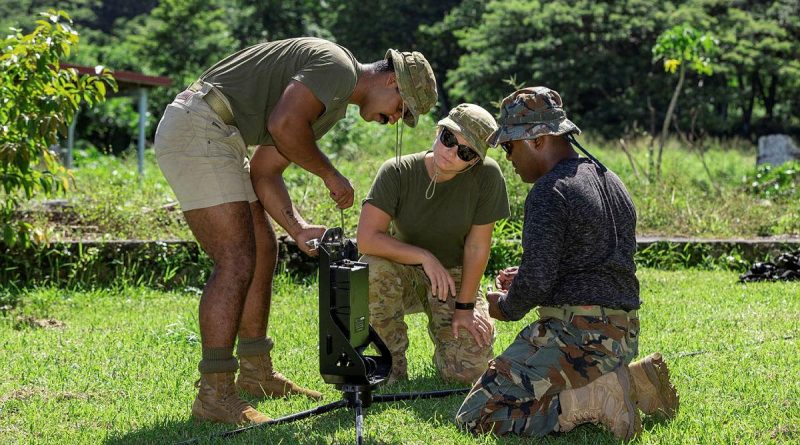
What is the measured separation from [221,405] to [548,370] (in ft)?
4.25

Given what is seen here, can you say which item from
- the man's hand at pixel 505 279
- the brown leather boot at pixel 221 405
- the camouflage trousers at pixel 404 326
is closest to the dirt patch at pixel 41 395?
the brown leather boot at pixel 221 405

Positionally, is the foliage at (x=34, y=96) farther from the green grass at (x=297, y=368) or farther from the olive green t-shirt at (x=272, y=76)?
the olive green t-shirt at (x=272, y=76)

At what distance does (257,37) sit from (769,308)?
31.4 m

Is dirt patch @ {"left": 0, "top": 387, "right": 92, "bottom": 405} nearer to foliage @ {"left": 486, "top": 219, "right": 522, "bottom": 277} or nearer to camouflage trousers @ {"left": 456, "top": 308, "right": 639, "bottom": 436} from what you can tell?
camouflage trousers @ {"left": 456, "top": 308, "right": 639, "bottom": 436}

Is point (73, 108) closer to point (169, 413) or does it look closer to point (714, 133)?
point (169, 413)

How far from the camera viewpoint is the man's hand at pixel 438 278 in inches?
169

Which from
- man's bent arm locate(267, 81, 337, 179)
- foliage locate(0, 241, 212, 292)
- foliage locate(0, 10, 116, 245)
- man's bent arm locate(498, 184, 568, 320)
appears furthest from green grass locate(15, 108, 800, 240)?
man's bent arm locate(498, 184, 568, 320)

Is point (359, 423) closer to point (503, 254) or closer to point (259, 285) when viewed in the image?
point (259, 285)

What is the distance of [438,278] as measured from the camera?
4.31 meters

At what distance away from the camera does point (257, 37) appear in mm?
35938

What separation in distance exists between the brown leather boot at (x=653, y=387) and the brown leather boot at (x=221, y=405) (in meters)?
1.47

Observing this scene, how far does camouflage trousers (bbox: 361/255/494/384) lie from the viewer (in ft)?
15.7

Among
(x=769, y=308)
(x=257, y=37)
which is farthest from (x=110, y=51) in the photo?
(x=769, y=308)

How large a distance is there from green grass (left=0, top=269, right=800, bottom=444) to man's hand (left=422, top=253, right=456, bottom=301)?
0.49 metres
